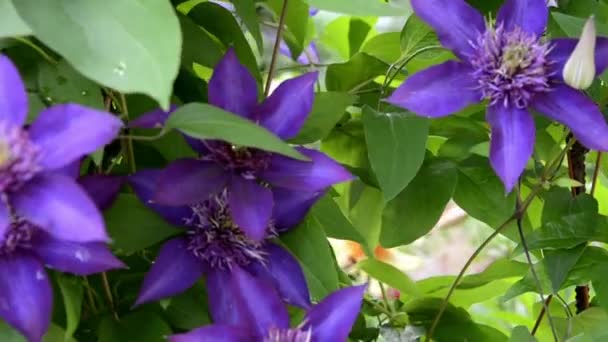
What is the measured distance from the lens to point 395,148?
0.48 m

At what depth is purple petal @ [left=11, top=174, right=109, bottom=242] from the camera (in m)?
0.31

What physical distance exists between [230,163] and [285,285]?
7cm

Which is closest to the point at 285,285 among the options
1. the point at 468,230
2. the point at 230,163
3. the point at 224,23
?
the point at 230,163

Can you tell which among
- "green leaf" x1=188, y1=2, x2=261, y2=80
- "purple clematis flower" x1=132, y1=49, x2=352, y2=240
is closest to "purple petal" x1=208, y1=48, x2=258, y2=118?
"purple clematis flower" x1=132, y1=49, x2=352, y2=240

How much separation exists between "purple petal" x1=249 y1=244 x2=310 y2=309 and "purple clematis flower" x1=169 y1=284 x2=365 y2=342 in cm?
2

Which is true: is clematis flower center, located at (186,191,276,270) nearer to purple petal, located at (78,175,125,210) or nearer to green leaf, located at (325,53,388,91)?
purple petal, located at (78,175,125,210)

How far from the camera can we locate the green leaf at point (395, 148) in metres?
0.47

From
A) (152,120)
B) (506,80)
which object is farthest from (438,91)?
(152,120)

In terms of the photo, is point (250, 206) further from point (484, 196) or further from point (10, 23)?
point (484, 196)

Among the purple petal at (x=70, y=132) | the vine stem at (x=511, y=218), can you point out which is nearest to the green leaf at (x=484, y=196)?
the vine stem at (x=511, y=218)

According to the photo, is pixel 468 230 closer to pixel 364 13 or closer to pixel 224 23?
pixel 224 23

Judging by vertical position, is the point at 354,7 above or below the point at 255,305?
above

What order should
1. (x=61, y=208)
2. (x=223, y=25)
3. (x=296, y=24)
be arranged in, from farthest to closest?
(x=296, y=24), (x=223, y=25), (x=61, y=208)

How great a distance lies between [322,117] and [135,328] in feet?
0.46
